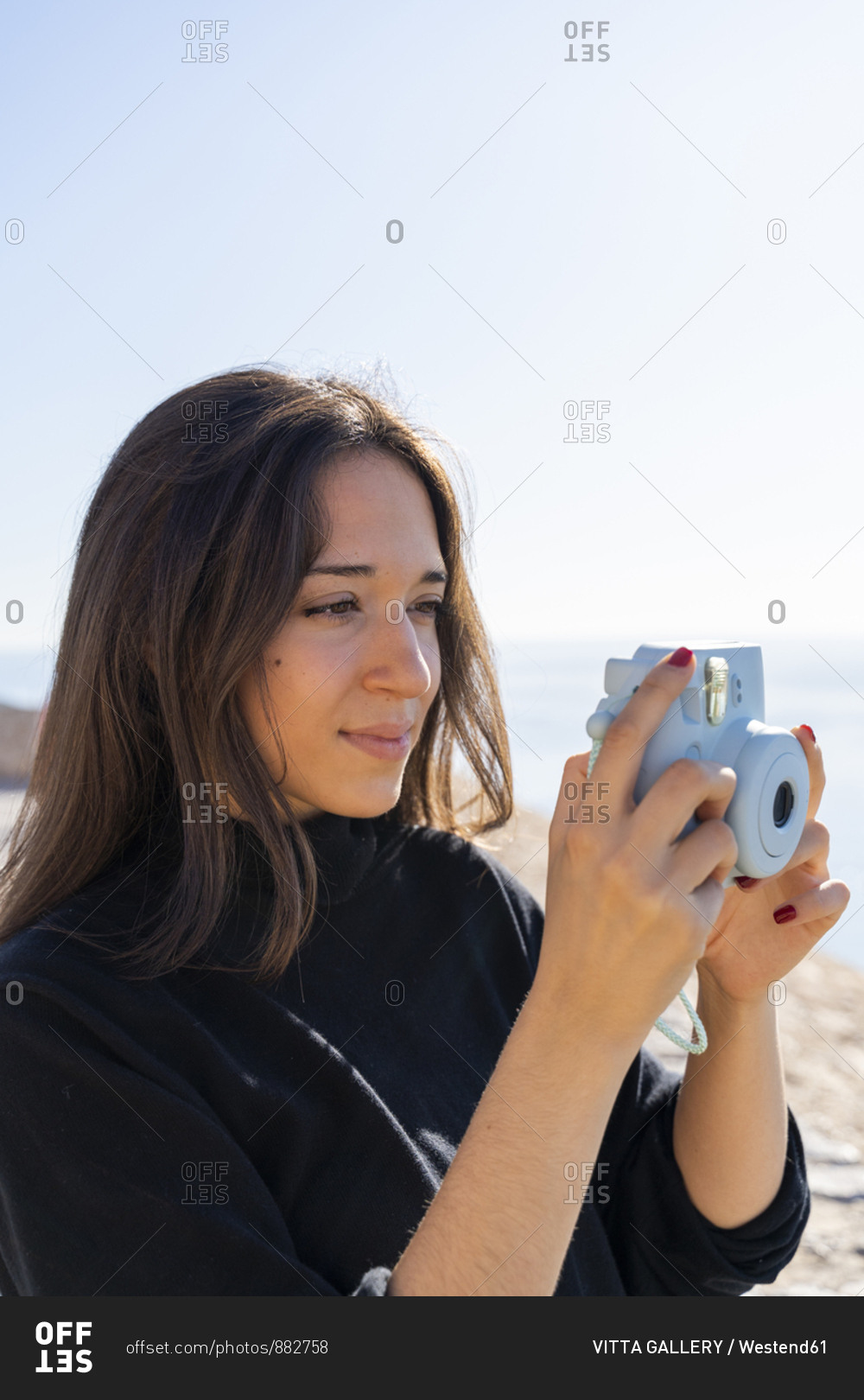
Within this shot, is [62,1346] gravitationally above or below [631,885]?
below

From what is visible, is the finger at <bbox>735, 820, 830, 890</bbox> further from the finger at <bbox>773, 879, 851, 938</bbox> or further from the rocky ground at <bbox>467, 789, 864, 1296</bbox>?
the rocky ground at <bbox>467, 789, 864, 1296</bbox>

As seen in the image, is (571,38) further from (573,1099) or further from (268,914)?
(573,1099)

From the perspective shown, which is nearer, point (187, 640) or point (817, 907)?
point (817, 907)

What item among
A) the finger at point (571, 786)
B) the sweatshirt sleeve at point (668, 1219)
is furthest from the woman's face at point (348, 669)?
the sweatshirt sleeve at point (668, 1219)

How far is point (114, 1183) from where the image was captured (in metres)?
1.18

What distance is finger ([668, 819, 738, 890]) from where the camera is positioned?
114cm

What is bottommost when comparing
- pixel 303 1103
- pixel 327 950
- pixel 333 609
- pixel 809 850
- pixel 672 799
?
pixel 303 1103

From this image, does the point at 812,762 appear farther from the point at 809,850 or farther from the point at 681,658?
the point at 681,658

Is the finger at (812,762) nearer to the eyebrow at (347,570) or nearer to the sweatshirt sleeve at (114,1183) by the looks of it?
the eyebrow at (347,570)

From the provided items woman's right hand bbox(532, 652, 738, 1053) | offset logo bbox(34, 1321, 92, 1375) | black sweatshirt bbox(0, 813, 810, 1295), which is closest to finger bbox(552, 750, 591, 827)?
woman's right hand bbox(532, 652, 738, 1053)

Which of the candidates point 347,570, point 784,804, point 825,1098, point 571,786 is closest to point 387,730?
point 347,570

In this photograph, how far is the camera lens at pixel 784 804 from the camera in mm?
1352

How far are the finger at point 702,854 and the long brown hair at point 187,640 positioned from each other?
0.68m

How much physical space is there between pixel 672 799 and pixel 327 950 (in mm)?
795
